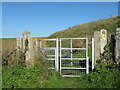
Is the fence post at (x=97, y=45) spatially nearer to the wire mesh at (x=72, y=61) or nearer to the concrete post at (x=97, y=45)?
the concrete post at (x=97, y=45)

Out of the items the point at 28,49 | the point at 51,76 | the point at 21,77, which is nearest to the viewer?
the point at 21,77

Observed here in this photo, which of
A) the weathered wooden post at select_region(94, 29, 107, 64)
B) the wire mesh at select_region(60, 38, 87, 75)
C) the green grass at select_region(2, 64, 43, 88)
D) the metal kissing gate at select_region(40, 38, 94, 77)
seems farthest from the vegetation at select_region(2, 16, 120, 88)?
the wire mesh at select_region(60, 38, 87, 75)

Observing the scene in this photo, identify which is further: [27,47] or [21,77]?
[27,47]

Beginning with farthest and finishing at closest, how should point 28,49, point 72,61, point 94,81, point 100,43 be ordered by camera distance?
point 72,61
point 28,49
point 100,43
point 94,81

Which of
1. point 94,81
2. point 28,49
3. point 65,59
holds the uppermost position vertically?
point 28,49

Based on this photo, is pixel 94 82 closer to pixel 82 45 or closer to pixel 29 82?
pixel 29 82

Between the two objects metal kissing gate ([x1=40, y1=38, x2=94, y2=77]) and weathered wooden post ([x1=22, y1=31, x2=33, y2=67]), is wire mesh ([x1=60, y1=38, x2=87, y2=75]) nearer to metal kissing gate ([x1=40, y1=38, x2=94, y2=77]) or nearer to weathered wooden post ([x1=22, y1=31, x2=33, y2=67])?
metal kissing gate ([x1=40, y1=38, x2=94, y2=77])

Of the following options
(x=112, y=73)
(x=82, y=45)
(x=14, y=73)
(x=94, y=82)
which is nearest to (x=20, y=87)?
(x=14, y=73)

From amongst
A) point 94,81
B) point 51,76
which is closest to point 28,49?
point 51,76

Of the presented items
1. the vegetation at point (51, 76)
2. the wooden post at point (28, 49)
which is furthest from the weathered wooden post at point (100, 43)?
the wooden post at point (28, 49)

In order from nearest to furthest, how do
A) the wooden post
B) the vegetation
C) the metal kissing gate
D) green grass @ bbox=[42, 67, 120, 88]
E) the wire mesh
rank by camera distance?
1. green grass @ bbox=[42, 67, 120, 88]
2. the vegetation
3. the wooden post
4. the metal kissing gate
5. the wire mesh

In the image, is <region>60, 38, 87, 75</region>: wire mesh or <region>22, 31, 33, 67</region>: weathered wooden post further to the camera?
<region>60, 38, 87, 75</region>: wire mesh

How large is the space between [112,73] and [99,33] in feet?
6.89

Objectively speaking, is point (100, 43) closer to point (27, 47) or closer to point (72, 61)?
point (72, 61)
